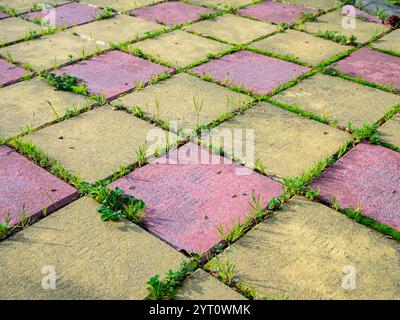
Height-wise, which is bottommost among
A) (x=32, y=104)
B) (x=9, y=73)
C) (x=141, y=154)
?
(x=141, y=154)

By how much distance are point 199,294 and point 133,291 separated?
302 millimetres

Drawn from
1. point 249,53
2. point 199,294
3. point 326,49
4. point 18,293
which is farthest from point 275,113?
point 18,293

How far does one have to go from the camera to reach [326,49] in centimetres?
461

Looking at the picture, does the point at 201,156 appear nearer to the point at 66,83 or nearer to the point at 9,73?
the point at 66,83

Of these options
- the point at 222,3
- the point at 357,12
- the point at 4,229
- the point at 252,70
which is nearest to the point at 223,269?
the point at 4,229

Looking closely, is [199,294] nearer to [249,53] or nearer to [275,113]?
[275,113]

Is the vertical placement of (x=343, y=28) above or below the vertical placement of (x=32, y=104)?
above

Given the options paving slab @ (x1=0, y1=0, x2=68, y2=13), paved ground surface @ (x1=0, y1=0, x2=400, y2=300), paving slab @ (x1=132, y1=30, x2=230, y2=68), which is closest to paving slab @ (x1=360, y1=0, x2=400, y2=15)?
paved ground surface @ (x1=0, y1=0, x2=400, y2=300)

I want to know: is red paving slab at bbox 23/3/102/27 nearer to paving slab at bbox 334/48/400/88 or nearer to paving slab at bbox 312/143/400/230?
paving slab at bbox 334/48/400/88

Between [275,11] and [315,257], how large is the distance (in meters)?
4.07

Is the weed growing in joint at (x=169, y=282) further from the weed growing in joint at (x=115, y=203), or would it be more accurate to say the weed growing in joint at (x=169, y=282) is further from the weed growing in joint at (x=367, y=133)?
the weed growing in joint at (x=367, y=133)

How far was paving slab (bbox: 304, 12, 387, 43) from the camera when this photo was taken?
4973 mm

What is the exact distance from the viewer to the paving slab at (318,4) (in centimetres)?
575

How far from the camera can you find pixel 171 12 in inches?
215
